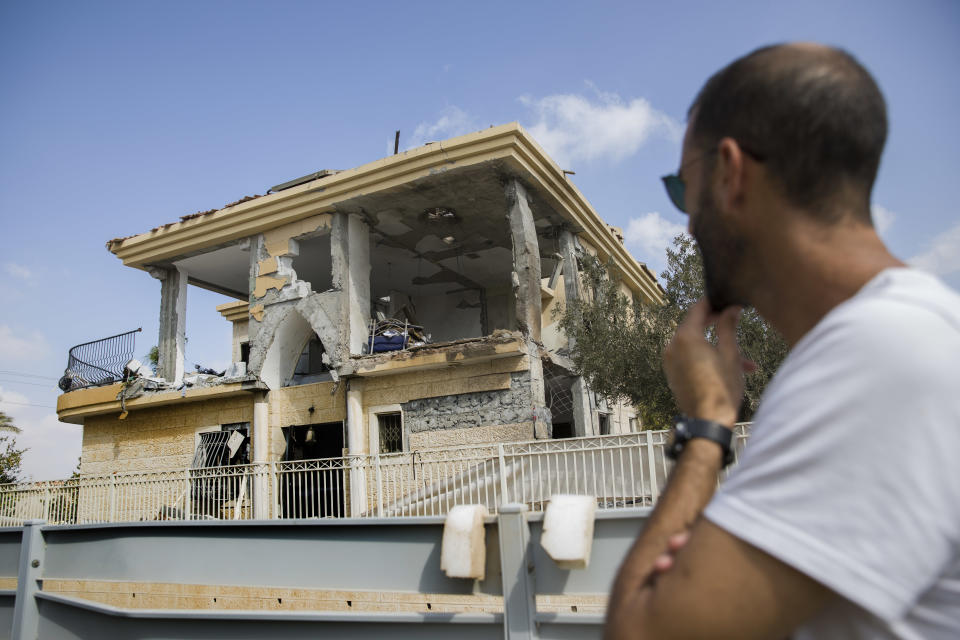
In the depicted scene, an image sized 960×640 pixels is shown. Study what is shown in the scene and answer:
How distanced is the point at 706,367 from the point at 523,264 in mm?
11808

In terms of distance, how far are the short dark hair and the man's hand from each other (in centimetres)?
23

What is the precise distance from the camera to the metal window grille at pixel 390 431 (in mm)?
13447

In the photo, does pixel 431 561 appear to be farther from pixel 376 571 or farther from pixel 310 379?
pixel 310 379

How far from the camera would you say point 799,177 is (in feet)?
2.86

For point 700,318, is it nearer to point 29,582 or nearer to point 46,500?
point 29,582

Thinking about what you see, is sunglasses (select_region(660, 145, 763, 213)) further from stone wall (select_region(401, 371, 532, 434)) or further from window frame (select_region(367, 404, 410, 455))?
window frame (select_region(367, 404, 410, 455))

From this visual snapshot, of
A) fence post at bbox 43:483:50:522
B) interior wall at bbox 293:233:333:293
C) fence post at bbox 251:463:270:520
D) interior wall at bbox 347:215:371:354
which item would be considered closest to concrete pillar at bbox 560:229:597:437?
interior wall at bbox 347:215:371:354

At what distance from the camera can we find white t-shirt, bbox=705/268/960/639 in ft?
2.14

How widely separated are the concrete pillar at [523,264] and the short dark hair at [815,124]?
37.9ft

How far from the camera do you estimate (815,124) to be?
86cm

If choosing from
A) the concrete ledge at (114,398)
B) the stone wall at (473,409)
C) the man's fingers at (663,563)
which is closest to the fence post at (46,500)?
the concrete ledge at (114,398)

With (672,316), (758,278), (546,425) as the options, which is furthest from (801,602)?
(672,316)

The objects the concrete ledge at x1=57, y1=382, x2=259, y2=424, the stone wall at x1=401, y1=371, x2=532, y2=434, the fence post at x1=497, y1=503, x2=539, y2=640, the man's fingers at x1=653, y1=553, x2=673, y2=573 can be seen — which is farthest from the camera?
the concrete ledge at x1=57, y1=382, x2=259, y2=424

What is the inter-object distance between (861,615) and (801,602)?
0.09 meters
